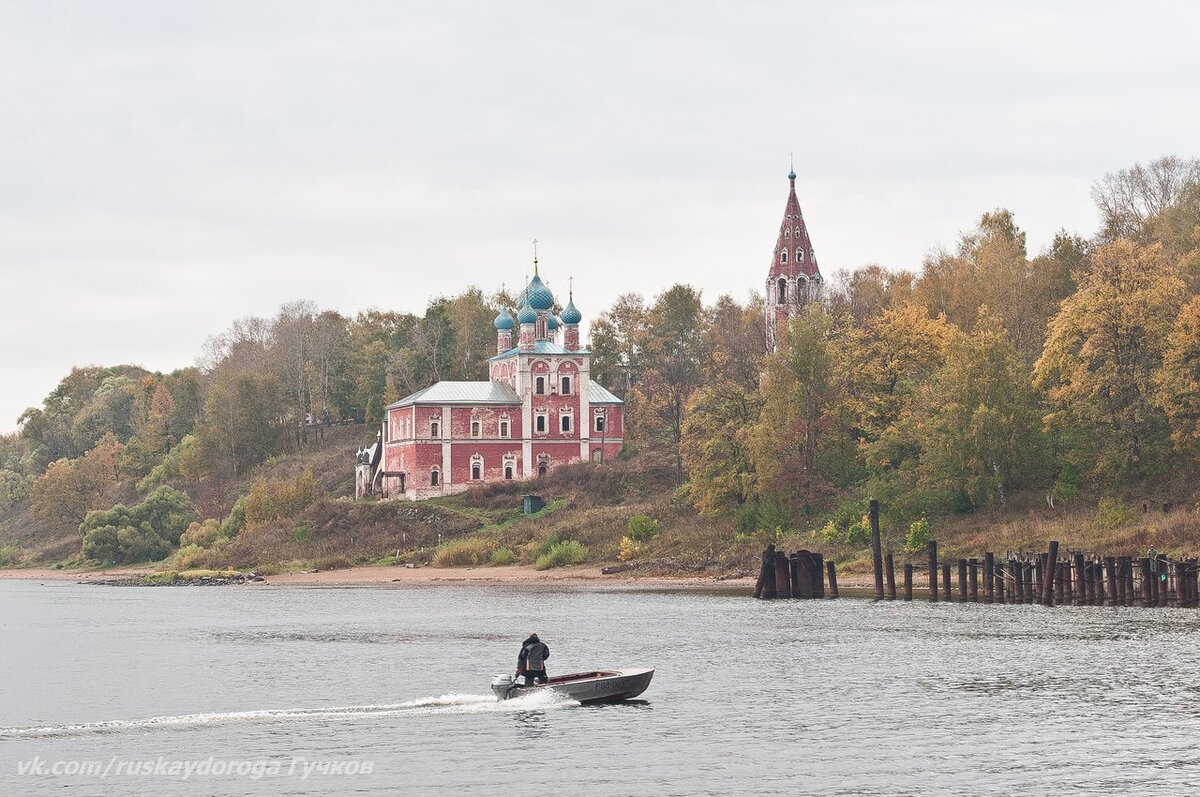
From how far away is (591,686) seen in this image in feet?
131

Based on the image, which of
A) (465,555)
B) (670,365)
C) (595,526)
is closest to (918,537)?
(595,526)

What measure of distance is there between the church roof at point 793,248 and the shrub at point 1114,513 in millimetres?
63297

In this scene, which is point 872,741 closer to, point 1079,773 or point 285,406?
point 1079,773

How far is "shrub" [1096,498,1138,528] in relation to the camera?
2822 inches

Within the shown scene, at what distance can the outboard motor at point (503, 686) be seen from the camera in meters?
40.2

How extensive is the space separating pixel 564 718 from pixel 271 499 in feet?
270

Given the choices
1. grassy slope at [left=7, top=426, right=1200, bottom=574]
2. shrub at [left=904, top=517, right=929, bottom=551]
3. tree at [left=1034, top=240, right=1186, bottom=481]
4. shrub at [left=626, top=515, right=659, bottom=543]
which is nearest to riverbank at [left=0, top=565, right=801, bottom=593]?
grassy slope at [left=7, top=426, right=1200, bottom=574]

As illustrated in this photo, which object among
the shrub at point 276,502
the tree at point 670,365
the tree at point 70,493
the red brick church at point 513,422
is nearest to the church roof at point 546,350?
Result: the red brick church at point 513,422

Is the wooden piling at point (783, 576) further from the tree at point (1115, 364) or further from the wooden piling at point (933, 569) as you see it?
the tree at point (1115, 364)

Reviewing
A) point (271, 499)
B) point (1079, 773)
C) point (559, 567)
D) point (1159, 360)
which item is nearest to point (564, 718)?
point (1079, 773)

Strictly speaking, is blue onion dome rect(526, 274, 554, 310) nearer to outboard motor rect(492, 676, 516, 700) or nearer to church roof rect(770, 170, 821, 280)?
church roof rect(770, 170, 821, 280)

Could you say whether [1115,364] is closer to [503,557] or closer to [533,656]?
[503,557]

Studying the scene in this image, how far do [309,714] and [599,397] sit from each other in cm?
8609

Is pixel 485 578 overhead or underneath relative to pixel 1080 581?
overhead
